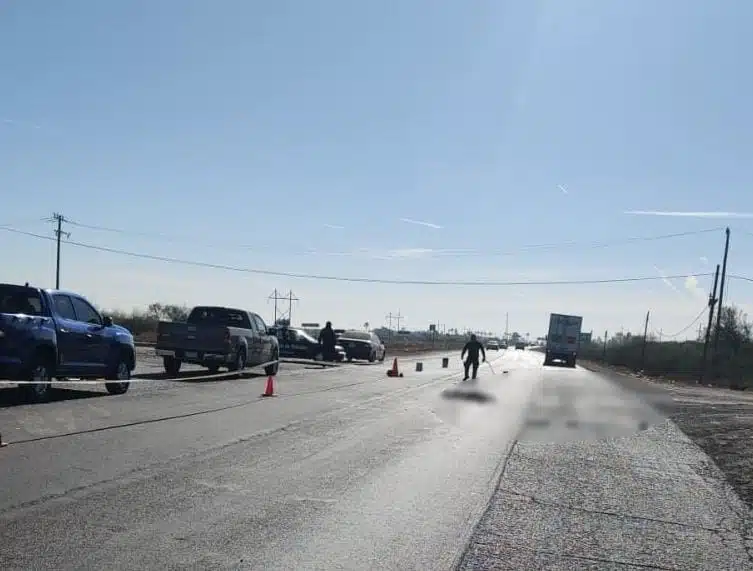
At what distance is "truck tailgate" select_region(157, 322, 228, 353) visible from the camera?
23.7 m

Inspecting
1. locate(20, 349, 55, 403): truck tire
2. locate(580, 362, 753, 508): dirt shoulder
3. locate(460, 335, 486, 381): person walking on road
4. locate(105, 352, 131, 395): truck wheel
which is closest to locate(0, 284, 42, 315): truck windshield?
locate(20, 349, 55, 403): truck tire

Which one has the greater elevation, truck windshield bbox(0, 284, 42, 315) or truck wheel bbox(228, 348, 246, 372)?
truck windshield bbox(0, 284, 42, 315)

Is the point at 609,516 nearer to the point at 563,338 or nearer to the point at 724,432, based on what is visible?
the point at 724,432

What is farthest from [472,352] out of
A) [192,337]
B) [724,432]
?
[724,432]

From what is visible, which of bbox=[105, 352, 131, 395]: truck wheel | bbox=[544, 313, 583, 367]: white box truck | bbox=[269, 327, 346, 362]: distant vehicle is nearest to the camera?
bbox=[105, 352, 131, 395]: truck wheel

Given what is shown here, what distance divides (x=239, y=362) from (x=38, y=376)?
392 inches

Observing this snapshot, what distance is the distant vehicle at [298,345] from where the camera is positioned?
39875 millimetres

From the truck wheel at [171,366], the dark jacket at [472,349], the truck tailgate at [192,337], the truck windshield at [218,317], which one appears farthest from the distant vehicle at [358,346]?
the truck tailgate at [192,337]

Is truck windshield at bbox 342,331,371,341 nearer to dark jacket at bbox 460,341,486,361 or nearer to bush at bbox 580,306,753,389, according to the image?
dark jacket at bbox 460,341,486,361

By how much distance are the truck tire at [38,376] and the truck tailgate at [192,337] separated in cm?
831

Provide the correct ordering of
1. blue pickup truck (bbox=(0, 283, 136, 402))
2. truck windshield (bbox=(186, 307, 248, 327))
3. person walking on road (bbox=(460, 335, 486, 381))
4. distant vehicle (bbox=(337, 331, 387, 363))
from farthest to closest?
distant vehicle (bbox=(337, 331, 387, 363))
person walking on road (bbox=(460, 335, 486, 381))
truck windshield (bbox=(186, 307, 248, 327))
blue pickup truck (bbox=(0, 283, 136, 402))

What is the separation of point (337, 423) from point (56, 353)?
5.41m

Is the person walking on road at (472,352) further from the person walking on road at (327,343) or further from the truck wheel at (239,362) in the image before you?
the person walking on road at (327,343)

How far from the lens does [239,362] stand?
2466cm
